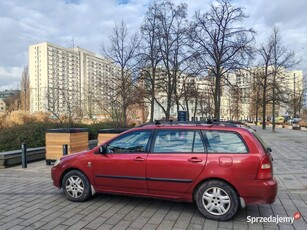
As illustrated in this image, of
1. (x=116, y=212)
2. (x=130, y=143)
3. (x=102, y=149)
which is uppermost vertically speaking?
(x=130, y=143)

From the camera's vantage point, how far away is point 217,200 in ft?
14.1

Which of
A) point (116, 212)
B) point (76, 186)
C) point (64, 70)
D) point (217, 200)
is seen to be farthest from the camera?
point (64, 70)

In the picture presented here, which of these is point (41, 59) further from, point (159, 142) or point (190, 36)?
point (159, 142)

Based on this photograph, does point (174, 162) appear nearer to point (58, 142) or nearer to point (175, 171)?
point (175, 171)

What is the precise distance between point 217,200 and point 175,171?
79 cm

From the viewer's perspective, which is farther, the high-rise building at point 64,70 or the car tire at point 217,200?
the high-rise building at point 64,70

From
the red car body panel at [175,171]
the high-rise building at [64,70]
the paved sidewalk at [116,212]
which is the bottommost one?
the paved sidewalk at [116,212]

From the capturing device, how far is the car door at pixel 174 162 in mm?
4398

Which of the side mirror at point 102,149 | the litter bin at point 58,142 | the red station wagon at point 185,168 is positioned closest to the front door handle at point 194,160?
the red station wagon at point 185,168

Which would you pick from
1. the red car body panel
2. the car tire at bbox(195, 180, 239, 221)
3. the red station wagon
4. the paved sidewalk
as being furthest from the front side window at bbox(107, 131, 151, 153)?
the car tire at bbox(195, 180, 239, 221)

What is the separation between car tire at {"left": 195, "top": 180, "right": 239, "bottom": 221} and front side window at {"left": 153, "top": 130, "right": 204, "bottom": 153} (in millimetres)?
611

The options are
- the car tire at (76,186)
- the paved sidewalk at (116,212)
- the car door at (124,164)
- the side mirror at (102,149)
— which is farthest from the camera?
the car tire at (76,186)

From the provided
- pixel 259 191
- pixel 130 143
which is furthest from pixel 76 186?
pixel 259 191

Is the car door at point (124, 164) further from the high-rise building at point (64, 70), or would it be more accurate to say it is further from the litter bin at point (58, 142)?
the high-rise building at point (64, 70)
